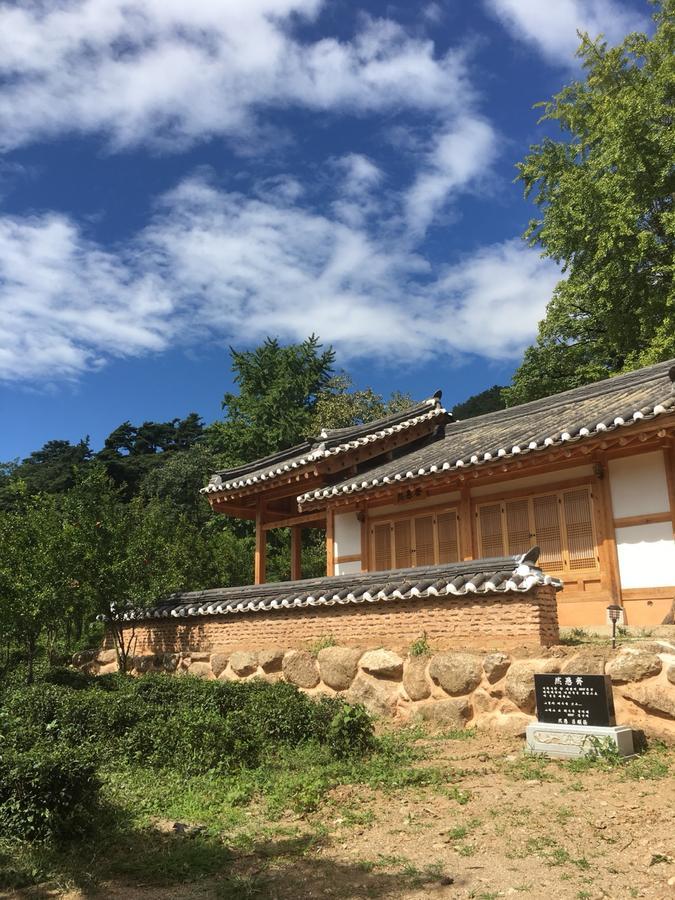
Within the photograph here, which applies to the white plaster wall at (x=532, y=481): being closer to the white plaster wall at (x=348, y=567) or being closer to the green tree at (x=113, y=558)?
the white plaster wall at (x=348, y=567)

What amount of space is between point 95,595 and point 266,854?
33.0ft

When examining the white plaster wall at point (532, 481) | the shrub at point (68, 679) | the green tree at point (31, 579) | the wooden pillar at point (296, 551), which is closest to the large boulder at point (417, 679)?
the white plaster wall at point (532, 481)

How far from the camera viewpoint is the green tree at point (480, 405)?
41125 mm

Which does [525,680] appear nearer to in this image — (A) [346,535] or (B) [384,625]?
(B) [384,625]

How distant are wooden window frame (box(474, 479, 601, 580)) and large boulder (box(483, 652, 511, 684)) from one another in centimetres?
411

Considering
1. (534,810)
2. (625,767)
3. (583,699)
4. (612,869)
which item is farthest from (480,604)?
(612,869)

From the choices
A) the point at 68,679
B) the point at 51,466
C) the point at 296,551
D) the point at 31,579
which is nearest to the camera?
the point at 31,579

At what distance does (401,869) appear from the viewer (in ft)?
15.8

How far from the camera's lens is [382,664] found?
1007cm

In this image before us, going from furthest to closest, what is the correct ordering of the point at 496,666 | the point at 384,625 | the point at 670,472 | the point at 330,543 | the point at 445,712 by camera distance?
1. the point at 330,543
2. the point at 670,472
3. the point at 384,625
4. the point at 445,712
5. the point at 496,666

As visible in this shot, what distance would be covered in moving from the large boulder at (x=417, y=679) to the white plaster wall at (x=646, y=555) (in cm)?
416

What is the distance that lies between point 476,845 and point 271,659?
7189mm

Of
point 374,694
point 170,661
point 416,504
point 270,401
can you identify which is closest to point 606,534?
point 416,504

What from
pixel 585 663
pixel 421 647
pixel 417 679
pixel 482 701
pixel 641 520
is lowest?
pixel 482 701
